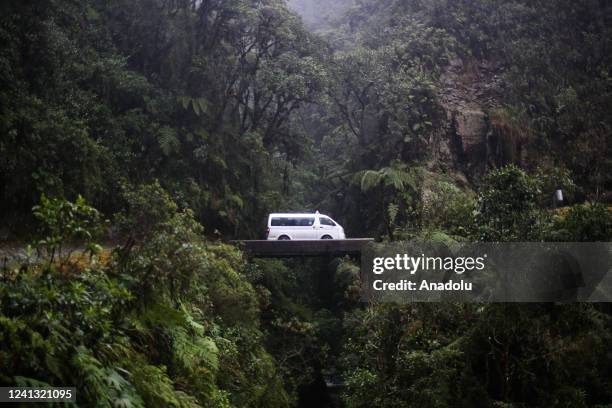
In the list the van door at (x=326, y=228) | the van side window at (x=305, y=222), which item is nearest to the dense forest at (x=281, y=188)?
the van side window at (x=305, y=222)

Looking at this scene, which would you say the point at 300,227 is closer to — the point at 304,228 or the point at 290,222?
the point at 304,228

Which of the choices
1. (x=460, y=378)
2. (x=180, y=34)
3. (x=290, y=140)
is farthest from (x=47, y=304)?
(x=290, y=140)

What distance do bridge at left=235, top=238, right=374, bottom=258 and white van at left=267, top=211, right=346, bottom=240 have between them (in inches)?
137

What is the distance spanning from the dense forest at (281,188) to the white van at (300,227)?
1196 millimetres

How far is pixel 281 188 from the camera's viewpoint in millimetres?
24438

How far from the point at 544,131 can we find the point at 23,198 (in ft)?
62.0

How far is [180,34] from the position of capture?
1991cm

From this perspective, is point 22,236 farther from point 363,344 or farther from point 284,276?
point 284,276

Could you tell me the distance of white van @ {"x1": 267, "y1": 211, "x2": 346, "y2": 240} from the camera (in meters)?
20.9

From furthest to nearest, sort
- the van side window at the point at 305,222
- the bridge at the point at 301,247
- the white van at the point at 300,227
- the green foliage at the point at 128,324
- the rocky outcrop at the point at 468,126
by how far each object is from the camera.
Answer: the rocky outcrop at the point at 468,126
the van side window at the point at 305,222
the white van at the point at 300,227
the bridge at the point at 301,247
the green foliage at the point at 128,324

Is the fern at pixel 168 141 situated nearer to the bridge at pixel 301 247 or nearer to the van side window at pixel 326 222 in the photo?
the bridge at pixel 301 247

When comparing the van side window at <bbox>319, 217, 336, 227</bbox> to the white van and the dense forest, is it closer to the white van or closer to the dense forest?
the white van

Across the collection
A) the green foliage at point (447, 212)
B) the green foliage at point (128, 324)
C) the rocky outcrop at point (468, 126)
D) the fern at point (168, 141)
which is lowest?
the green foliage at point (128, 324)

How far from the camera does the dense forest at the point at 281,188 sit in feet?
26.5
